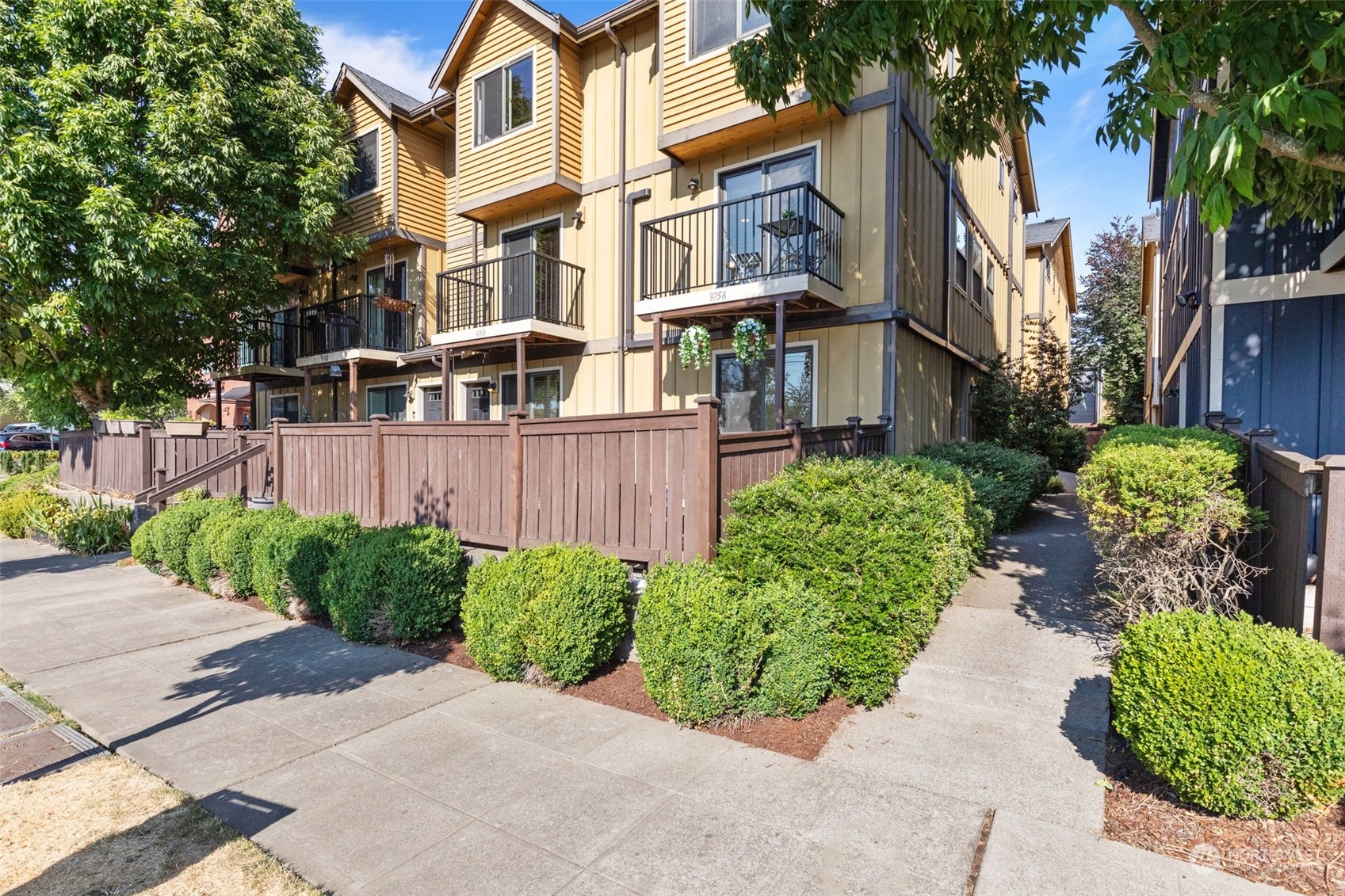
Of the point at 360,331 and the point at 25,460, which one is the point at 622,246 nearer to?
the point at 360,331

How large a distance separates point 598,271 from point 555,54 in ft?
12.3

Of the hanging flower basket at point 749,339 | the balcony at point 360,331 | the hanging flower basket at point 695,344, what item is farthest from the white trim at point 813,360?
the balcony at point 360,331

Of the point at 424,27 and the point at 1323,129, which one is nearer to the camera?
the point at 1323,129

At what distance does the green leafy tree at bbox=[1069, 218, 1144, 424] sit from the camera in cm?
1986

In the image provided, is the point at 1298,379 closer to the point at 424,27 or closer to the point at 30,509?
the point at 424,27

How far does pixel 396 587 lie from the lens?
5.80m

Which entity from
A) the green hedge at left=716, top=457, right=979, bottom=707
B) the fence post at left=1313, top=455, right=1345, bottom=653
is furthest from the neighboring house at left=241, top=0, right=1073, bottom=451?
the fence post at left=1313, top=455, right=1345, bottom=653

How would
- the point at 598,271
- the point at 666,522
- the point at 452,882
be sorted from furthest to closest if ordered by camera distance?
1. the point at 598,271
2. the point at 666,522
3. the point at 452,882

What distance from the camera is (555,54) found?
1127 centimetres

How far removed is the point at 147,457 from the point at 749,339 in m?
10.8

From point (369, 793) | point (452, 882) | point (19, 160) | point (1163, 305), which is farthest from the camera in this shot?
point (1163, 305)

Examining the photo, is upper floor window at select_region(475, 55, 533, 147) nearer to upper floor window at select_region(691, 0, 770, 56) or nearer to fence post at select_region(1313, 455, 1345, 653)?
upper floor window at select_region(691, 0, 770, 56)

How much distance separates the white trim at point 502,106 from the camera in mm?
11656

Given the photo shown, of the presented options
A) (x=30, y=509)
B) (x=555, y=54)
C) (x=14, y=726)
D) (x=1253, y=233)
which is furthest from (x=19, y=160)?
(x=1253, y=233)
